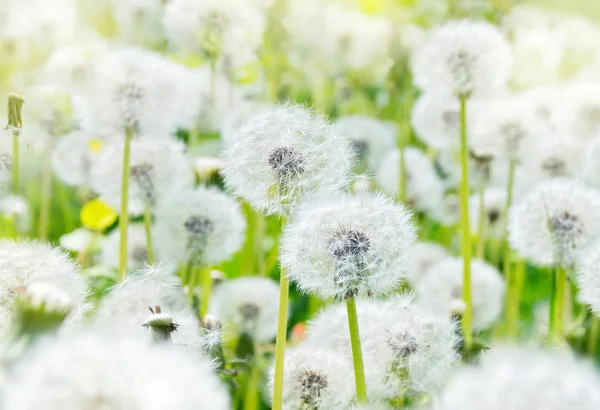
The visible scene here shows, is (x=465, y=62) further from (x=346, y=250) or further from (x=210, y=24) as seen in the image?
(x=346, y=250)

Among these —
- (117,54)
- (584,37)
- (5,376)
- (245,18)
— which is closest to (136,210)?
(117,54)

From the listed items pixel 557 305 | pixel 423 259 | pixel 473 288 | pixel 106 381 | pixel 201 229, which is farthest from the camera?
pixel 423 259

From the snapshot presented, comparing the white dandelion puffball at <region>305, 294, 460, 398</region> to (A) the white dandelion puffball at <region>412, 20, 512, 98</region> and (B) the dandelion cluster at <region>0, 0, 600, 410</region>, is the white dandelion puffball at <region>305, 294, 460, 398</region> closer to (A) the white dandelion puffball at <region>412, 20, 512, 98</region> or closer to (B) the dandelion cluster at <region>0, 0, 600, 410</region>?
(B) the dandelion cluster at <region>0, 0, 600, 410</region>

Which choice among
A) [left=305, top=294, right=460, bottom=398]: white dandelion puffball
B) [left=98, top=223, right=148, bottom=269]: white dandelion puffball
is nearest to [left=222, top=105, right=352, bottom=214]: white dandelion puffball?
[left=305, top=294, right=460, bottom=398]: white dandelion puffball

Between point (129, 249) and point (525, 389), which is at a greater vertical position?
point (525, 389)

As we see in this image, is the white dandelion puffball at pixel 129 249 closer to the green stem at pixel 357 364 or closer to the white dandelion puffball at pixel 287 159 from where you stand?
the white dandelion puffball at pixel 287 159

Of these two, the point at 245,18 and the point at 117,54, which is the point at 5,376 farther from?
the point at 245,18

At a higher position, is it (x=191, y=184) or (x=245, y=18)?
(x=245, y=18)

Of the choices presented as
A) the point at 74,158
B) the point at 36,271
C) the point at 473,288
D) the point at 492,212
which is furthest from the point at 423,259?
the point at 36,271
